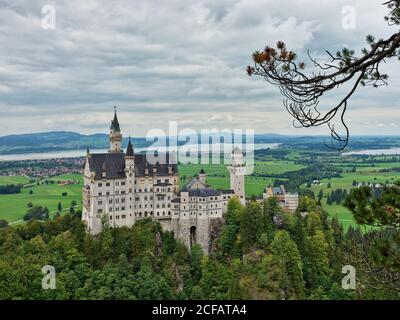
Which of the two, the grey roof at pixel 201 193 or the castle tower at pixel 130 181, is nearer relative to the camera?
the castle tower at pixel 130 181

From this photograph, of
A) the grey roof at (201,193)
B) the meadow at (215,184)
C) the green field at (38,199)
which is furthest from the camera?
the meadow at (215,184)

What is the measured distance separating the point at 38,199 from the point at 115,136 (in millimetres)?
31638

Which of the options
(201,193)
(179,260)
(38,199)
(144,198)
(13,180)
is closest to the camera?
(179,260)

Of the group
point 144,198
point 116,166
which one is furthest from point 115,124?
point 144,198

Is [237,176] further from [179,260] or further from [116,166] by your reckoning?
[116,166]

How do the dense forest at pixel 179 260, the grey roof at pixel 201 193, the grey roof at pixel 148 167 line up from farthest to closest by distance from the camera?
the grey roof at pixel 148 167 → the grey roof at pixel 201 193 → the dense forest at pixel 179 260

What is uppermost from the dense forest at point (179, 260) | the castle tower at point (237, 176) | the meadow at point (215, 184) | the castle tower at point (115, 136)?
the castle tower at point (115, 136)

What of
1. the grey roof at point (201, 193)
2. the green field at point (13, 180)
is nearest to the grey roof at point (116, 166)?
the grey roof at point (201, 193)

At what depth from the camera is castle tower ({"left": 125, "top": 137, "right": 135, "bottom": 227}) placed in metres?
41.1

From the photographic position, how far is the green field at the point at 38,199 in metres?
63.9

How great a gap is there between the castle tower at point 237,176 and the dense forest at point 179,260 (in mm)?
A: 2558

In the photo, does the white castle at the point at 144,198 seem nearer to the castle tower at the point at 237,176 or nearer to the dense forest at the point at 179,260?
the dense forest at the point at 179,260

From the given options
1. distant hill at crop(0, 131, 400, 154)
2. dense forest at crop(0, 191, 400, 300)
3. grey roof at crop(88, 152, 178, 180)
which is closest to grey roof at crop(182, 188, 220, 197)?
dense forest at crop(0, 191, 400, 300)

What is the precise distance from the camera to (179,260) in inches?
1576
